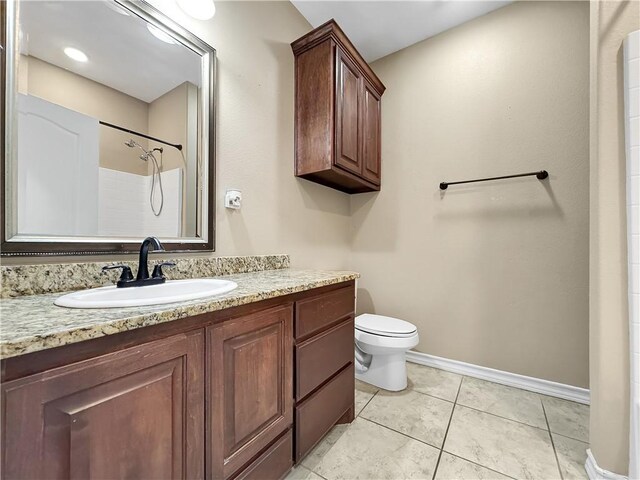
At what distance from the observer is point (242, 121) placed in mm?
1474

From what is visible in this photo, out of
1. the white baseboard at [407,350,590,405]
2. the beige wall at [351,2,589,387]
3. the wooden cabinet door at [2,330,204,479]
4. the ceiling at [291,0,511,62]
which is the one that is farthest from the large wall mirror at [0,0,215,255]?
the white baseboard at [407,350,590,405]

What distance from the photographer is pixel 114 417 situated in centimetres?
58

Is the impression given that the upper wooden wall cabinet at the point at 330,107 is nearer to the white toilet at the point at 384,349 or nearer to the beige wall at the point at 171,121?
the beige wall at the point at 171,121

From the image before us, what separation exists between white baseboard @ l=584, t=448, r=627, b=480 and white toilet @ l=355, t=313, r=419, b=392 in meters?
0.83

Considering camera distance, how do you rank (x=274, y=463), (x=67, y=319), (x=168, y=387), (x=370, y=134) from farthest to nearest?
(x=370, y=134), (x=274, y=463), (x=168, y=387), (x=67, y=319)

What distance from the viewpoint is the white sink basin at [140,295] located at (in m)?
0.65

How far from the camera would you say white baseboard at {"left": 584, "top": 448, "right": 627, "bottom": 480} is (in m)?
1.02

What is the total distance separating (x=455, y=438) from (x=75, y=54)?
234cm

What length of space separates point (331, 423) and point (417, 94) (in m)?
2.39

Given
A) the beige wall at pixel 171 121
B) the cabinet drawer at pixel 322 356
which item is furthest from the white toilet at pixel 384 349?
the beige wall at pixel 171 121

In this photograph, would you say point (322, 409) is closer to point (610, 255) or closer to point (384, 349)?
point (384, 349)

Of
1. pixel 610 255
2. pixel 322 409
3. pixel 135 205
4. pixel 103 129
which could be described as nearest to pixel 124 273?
pixel 135 205

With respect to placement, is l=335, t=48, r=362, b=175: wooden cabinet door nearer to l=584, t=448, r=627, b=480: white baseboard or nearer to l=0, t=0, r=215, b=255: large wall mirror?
l=0, t=0, r=215, b=255: large wall mirror

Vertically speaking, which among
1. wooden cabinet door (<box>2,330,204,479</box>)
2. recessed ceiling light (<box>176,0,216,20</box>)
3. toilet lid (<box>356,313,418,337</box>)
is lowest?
toilet lid (<box>356,313,418,337</box>)
